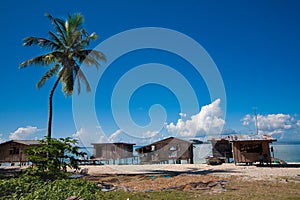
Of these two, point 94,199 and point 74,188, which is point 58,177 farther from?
point 94,199

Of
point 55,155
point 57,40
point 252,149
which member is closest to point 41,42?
point 57,40

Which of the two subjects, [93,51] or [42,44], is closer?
[42,44]

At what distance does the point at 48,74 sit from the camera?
1939 centimetres

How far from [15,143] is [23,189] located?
27.3 meters

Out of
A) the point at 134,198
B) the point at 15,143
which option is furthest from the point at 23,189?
the point at 15,143

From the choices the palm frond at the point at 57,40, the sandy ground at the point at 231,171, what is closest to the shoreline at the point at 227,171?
the sandy ground at the point at 231,171

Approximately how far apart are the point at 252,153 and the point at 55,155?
68.8ft

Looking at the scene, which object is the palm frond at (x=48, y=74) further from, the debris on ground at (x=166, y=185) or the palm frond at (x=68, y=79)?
the debris on ground at (x=166, y=185)

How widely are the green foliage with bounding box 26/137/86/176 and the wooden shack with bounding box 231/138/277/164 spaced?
19640 mm

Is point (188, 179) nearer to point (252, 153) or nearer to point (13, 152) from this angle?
point (252, 153)

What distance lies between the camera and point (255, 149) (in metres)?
25.4

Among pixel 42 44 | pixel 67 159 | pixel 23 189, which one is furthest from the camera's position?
pixel 42 44

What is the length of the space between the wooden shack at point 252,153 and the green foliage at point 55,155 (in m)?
19.6

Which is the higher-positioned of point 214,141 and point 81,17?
point 81,17
